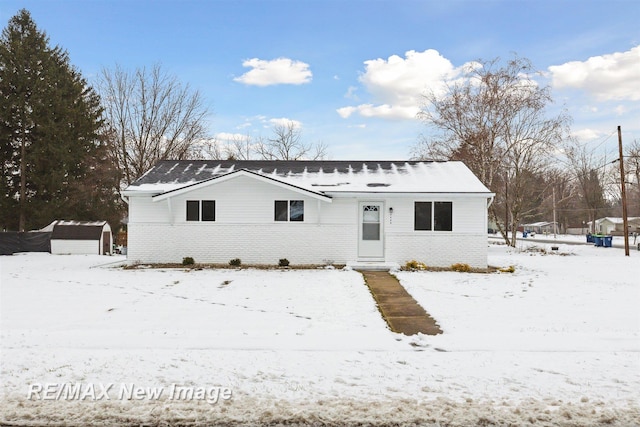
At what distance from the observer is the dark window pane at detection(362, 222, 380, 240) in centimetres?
1622

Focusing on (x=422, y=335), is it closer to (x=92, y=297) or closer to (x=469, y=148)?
(x=92, y=297)

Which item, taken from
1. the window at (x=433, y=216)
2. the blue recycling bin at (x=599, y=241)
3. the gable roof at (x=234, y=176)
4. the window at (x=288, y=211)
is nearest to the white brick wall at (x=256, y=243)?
the window at (x=288, y=211)

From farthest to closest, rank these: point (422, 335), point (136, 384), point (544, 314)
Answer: point (544, 314), point (422, 335), point (136, 384)

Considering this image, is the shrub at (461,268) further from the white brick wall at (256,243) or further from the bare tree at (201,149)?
the bare tree at (201,149)

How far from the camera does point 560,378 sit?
4816mm

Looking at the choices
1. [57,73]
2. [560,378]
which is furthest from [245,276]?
[57,73]

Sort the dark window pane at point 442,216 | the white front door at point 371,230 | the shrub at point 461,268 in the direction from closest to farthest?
the shrub at point 461,268, the dark window pane at point 442,216, the white front door at point 371,230

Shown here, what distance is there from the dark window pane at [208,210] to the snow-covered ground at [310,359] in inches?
230

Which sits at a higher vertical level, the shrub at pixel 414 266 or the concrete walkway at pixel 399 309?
the shrub at pixel 414 266

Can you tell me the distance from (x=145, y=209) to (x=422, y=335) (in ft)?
42.3

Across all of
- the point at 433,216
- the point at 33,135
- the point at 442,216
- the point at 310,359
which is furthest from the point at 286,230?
the point at 33,135

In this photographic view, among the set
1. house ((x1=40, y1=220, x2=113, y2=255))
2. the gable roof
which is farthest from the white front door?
house ((x1=40, y1=220, x2=113, y2=255))

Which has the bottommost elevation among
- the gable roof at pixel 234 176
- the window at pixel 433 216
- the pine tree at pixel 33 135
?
the window at pixel 433 216

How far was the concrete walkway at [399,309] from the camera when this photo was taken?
7.20 metres
